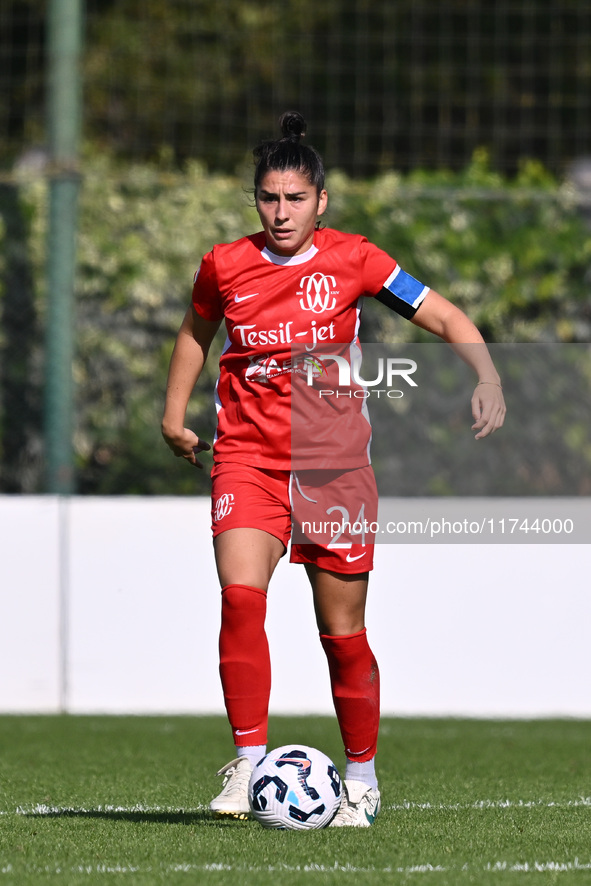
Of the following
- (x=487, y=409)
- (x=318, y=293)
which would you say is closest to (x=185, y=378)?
(x=318, y=293)

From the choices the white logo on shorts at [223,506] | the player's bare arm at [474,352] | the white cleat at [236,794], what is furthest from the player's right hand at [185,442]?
the white cleat at [236,794]

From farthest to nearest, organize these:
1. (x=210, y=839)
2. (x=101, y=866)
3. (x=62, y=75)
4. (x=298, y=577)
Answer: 1. (x=62, y=75)
2. (x=298, y=577)
3. (x=210, y=839)
4. (x=101, y=866)

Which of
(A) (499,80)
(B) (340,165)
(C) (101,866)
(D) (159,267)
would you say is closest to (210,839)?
(C) (101,866)

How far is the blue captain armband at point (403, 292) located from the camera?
4.06 m

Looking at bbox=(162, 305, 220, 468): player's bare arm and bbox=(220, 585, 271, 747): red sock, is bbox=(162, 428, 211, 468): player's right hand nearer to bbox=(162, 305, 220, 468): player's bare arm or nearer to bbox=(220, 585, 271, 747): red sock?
bbox=(162, 305, 220, 468): player's bare arm

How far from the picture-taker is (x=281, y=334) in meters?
3.94

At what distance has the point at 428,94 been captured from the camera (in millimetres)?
10016

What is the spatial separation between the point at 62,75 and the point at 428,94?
339cm

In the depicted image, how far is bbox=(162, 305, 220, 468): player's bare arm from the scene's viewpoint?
13.6 ft

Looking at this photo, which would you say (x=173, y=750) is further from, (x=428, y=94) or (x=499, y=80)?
(x=499, y=80)

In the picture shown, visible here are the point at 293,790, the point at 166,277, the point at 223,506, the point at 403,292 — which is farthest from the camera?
the point at 166,277

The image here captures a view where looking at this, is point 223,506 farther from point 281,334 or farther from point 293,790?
point 293,790

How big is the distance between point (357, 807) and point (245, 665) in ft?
1.71

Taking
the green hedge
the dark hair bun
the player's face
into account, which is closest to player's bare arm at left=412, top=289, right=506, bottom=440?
the player's face
